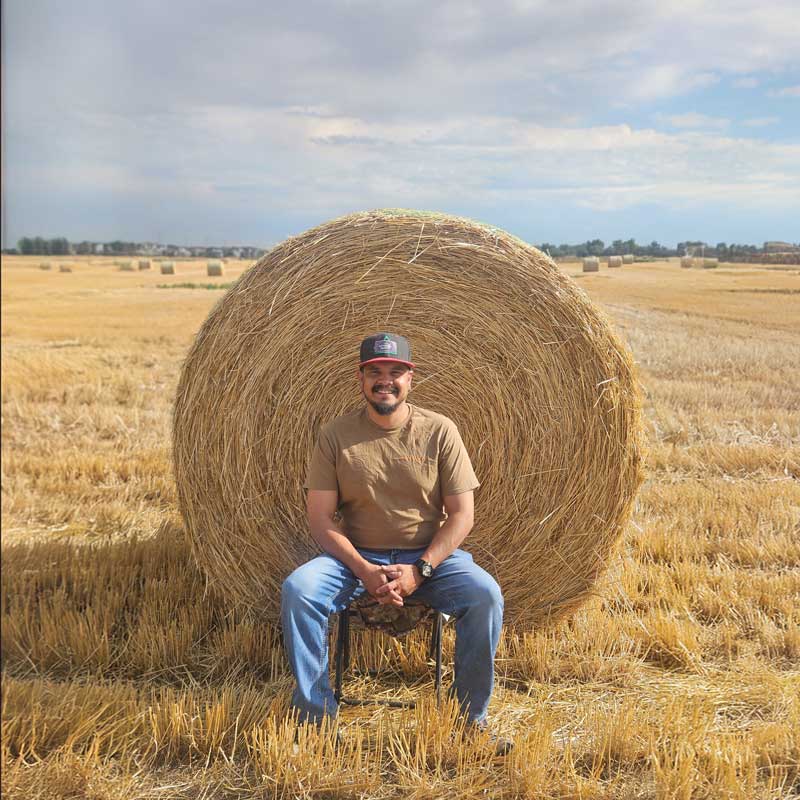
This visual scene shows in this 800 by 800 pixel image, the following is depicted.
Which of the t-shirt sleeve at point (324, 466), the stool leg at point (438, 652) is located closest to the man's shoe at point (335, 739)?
the stool leg at point (438, 652)

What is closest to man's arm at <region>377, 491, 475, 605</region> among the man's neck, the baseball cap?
the man's neck

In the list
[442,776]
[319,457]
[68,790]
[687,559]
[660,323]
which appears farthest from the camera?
[660,323]

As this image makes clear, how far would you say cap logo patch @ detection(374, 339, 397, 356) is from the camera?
3.22 metres

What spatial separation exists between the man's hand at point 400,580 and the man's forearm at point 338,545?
0.10 meters

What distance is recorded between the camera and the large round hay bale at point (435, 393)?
147 inches

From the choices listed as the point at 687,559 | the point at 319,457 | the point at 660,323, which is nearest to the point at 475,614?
the point at 319,457

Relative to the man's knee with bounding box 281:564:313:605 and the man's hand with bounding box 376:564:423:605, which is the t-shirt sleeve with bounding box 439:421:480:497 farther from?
the man's knee with bounding box 281:564:313:605

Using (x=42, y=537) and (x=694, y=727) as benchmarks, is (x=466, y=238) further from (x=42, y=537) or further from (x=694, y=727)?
(x=42, y=537)

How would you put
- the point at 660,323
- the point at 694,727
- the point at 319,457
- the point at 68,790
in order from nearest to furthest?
the point at 68,790 < the point at 694,727 < the point at 319,457 < the point at 660,323

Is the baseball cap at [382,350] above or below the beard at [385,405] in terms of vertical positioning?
above

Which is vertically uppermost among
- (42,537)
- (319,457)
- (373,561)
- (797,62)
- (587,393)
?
(797,62)

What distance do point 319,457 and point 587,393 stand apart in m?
1.32

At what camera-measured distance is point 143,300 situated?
18.2m

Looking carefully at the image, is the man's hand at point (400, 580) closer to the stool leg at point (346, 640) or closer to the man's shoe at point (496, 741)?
the stool leg at point (346, 640)
